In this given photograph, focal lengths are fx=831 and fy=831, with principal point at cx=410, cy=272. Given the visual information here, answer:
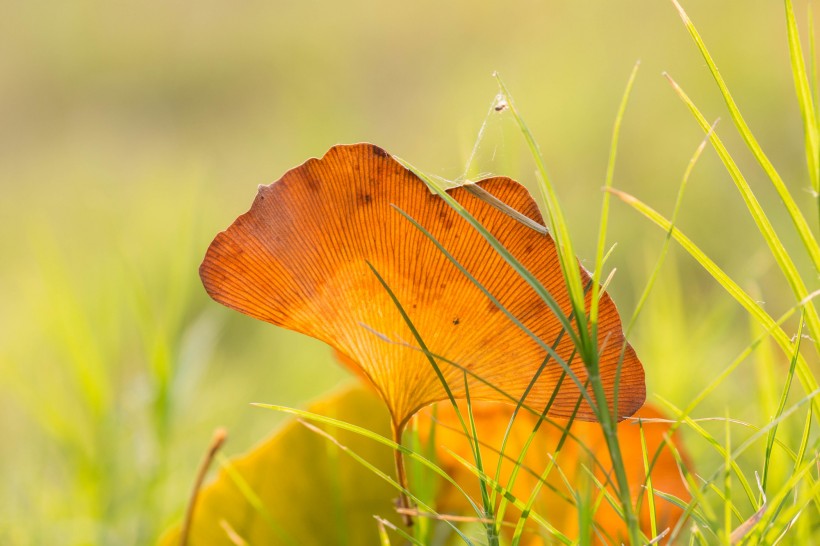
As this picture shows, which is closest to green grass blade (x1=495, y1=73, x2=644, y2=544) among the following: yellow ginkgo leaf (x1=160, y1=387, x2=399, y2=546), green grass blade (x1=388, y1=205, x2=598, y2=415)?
green grass blade (x1=388, y1=205, x2=598, y2=415)

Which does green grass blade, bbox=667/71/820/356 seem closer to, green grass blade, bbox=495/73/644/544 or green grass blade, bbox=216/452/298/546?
green grass blade, bbox=495/73/644/544

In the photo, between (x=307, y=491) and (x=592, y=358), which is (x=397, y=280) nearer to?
(x=592, y=358)

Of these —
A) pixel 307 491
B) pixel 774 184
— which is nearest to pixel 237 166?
pixel 307 491

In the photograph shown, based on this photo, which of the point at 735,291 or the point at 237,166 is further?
the point at 237,166

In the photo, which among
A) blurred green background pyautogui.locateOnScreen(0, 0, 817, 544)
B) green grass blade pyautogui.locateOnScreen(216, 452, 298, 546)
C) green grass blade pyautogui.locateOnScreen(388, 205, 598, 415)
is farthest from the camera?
blurred green background pyautogui.locateOnScreen(0, 0, 817, 544)

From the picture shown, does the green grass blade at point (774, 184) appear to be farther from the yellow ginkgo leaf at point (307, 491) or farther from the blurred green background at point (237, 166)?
the yellow ginkgo leaf at point (307, 491)
